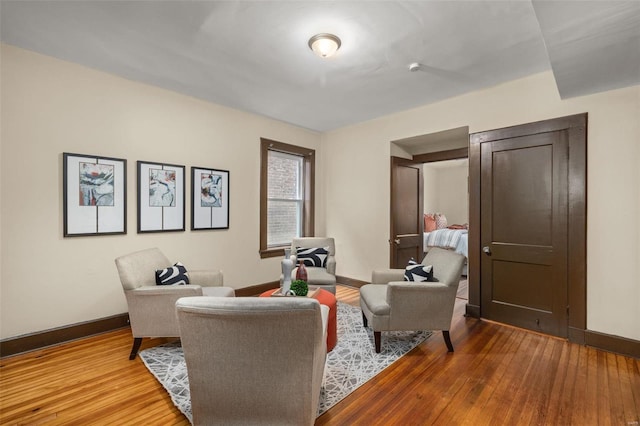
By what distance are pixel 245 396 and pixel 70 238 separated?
2.67m

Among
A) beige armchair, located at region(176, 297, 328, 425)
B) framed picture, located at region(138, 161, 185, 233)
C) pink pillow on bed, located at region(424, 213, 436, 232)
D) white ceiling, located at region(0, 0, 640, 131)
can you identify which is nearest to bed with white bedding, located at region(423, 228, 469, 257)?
pink pillow on bed, located at region(424, 213, 436, 232)

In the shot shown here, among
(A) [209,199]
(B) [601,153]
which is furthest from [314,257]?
(B) [601,153]

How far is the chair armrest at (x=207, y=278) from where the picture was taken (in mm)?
3234

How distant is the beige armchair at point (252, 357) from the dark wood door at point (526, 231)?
2.87 meters

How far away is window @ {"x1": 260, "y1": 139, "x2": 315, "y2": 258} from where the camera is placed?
4.63 meters

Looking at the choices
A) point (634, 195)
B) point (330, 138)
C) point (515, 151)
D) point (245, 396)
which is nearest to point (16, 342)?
point (245, 396)

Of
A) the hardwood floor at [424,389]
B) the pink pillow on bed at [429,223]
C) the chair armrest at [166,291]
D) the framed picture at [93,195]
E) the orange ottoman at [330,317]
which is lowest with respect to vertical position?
the hardwood floor at [424,389]

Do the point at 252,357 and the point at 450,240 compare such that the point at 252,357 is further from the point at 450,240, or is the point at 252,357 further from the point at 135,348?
the point at 450,240

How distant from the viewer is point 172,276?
113 inches

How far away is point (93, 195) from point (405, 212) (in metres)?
4.11

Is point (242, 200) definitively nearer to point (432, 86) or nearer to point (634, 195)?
point (432, 86)

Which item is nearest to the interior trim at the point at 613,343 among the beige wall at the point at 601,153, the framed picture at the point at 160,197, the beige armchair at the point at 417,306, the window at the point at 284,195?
the beige wall at the point at 601,153

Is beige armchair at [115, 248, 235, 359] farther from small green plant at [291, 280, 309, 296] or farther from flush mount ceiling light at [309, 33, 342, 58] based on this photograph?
flush mount ceiling light at [309, 33, 342, 58]

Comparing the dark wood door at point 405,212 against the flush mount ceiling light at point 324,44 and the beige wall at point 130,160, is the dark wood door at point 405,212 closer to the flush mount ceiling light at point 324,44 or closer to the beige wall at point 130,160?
the beige wall at point 130,160
